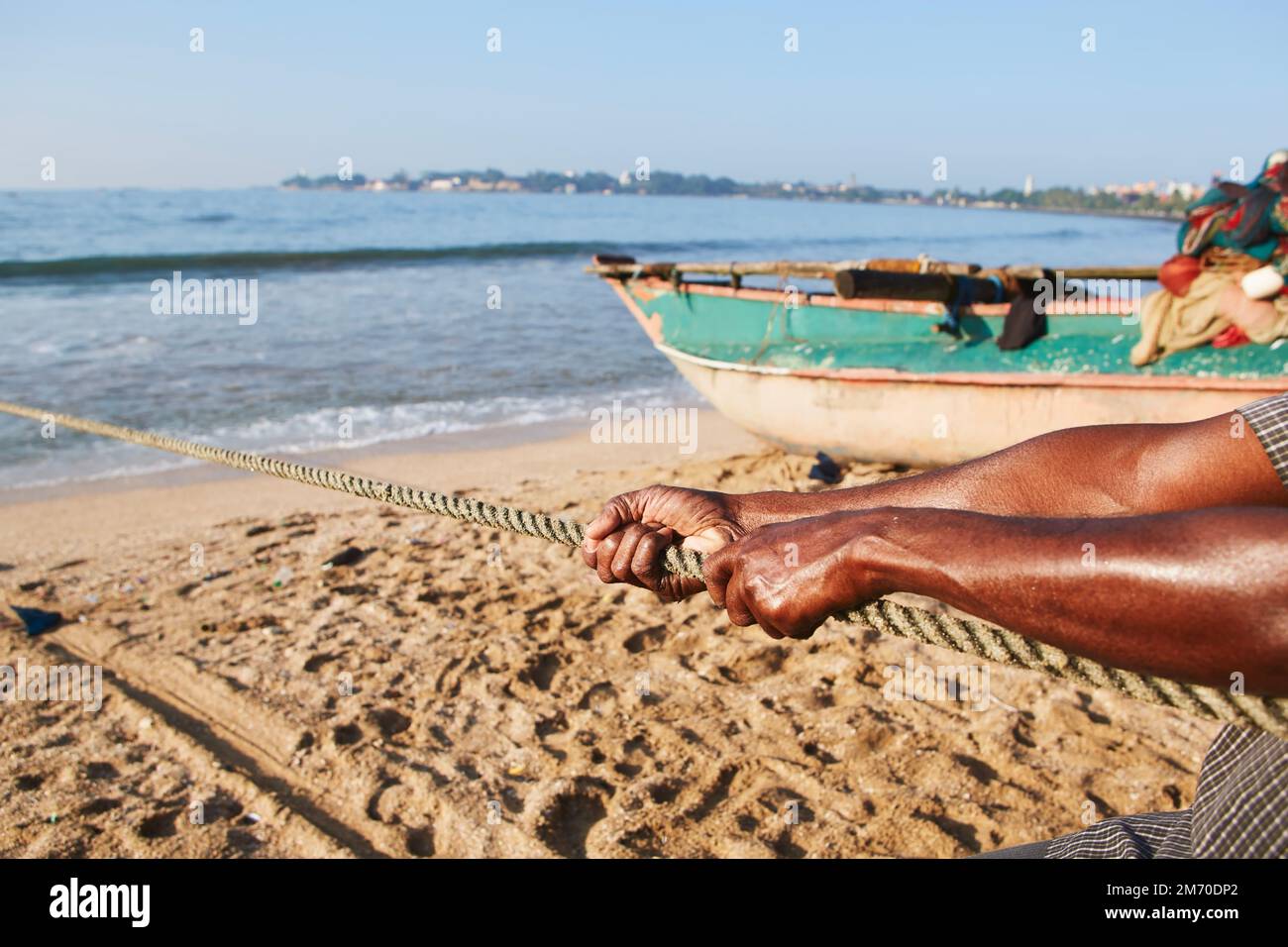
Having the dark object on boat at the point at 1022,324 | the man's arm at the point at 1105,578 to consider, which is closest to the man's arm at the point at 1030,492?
the man's arm at the point at 1105,578

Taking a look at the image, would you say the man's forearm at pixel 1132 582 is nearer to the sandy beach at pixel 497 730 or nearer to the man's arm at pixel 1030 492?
the man's arm at pixel 1030 492

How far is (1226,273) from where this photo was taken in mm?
Answer: 5922

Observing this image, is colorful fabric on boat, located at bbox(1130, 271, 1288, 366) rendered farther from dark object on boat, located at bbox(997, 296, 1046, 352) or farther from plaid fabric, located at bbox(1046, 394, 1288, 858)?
plaid fabric, located at bbox(1046, 394, 1288, 858)

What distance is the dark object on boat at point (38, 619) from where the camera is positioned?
191 inches

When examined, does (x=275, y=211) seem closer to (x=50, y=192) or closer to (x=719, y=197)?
(x=50, y=192)

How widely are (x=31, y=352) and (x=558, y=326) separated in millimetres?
7238

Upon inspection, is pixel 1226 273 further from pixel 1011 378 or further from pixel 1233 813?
pixel 1233 813

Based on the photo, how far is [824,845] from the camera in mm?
3123

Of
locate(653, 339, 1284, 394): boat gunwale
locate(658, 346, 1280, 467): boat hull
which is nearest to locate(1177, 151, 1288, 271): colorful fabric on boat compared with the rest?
locate(653, 339, 1284, 394): boat gunwale

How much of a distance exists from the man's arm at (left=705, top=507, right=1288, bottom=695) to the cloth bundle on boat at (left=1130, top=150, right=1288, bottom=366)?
17.8ft

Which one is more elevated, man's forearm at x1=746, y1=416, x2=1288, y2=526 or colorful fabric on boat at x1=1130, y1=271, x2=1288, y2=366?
colorful fabric on boat at x1=1130, y1=271, x2=1288, y2=366

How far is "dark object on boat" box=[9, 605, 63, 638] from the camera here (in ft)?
15.9

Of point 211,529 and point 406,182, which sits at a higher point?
point 406,182
